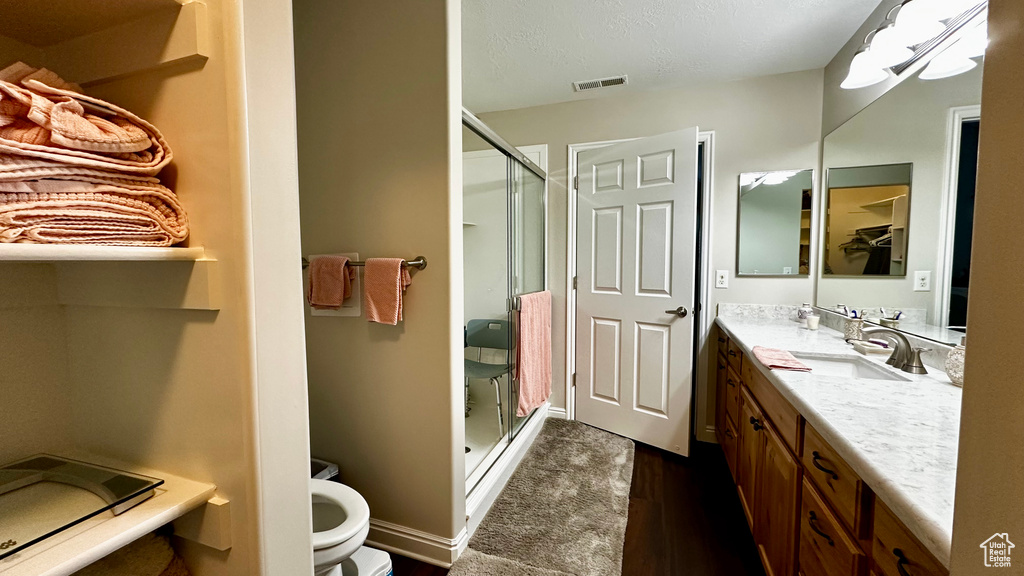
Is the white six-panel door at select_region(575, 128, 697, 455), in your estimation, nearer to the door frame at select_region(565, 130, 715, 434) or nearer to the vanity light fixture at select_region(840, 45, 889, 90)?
the door frame at select_region(565, 130, 715, 434)

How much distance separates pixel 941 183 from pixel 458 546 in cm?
227

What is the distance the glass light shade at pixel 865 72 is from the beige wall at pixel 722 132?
0.66m

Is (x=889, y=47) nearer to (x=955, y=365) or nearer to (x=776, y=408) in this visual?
(x=955, y=365)

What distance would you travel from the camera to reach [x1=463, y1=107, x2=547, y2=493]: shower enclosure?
2.25 meters

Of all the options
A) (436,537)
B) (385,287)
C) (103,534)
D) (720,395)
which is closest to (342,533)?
(436,537)

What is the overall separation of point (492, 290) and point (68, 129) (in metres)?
1.88

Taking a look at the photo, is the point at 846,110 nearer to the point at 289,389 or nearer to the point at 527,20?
the point at 527,20

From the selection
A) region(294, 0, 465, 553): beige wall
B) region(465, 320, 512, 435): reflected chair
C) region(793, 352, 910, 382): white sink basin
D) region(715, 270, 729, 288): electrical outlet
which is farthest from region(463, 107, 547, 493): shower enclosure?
region(793, 352, 910, 382): white sink basin

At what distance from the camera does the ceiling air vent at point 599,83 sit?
2.49 metres

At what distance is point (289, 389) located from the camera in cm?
76

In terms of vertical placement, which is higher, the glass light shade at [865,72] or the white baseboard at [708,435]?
the glass light shade at [865,72]

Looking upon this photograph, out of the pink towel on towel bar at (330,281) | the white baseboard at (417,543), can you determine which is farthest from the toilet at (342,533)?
the pink towel on towel bar at (330,281)

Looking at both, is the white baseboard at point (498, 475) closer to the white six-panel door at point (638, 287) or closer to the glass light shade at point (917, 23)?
the white six-panel door at point (638, 287)

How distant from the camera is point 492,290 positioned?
2.34 meters
